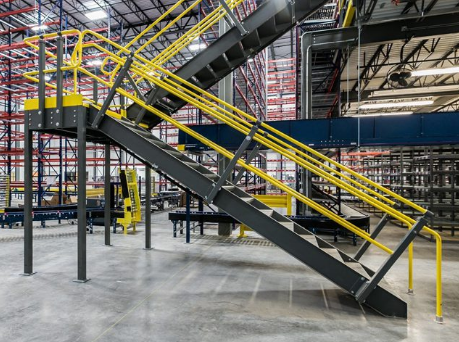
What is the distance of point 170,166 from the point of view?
469cm

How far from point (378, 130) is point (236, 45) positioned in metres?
4.12

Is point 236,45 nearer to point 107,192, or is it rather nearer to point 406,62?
point 107,192

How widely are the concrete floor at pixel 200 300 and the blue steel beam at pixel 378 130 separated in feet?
9.60

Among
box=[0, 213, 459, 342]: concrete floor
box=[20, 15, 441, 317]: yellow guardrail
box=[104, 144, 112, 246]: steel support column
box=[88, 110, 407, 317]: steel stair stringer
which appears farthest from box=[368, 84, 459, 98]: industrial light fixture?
box=[104, 144, 112, 246]: steel support column

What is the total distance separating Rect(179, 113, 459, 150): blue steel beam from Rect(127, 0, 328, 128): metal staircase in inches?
79.7

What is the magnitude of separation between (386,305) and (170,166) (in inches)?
154

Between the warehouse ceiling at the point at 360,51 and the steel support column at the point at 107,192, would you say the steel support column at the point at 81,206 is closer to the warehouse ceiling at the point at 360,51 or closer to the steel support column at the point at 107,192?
the steel support column at the point at 107,192

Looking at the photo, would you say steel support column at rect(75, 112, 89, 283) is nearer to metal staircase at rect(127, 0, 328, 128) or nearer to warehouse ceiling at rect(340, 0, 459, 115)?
metal staircase at rect(127, 0, 328, 128)

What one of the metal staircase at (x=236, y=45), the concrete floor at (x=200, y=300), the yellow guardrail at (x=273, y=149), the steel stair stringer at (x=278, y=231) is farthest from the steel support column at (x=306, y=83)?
the steel stair stringer at (x=278, y=231)

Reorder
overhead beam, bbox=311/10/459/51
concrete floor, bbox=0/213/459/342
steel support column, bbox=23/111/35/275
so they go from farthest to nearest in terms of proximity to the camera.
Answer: overhead beam, bbox=311/10/459/51
steel support column, bbox=23/111/35/275
concrete floor, bbox=0/213/459/342

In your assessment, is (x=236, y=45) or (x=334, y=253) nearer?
(x=334, y=253)

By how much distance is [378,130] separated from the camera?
680 centimetres

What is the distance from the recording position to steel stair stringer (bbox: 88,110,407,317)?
12.6 ft

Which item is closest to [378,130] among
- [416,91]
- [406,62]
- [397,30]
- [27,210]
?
[397,30]
